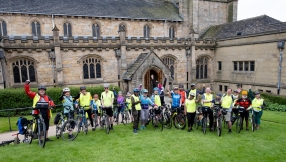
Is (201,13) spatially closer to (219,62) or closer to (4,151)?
(219,62)

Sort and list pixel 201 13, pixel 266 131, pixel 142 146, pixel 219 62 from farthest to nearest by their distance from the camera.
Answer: pixel 201 13
pixel 219 62
pixel 266 131
pixel 142 146

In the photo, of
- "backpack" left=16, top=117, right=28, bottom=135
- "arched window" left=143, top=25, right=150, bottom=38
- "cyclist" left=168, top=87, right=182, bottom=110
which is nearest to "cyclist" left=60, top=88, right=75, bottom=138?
"backpack" left=16, top=117, right=28, bottom=135

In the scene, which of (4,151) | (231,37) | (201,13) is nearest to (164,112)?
(4,151)

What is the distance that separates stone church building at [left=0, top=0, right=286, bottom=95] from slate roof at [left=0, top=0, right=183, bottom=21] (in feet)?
0.30

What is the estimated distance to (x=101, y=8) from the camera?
23141mm

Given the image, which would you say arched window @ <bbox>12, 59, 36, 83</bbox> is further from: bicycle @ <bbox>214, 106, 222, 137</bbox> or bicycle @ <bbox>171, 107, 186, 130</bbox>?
bicycle @ <bbox>214, 106, 222, 137</bbox>

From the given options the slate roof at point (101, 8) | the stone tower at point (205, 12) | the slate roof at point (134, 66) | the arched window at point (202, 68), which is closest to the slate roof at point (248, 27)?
the stone tower at point (205, 12)

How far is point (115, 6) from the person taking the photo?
2417 cm

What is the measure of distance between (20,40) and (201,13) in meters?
23.7

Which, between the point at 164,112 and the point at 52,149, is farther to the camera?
the point at 164,112

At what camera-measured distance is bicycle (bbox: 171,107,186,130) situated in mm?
8703

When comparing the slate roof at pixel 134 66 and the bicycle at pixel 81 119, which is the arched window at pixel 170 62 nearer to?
the slate roof at pixel 134 66

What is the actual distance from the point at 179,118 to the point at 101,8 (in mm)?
19306

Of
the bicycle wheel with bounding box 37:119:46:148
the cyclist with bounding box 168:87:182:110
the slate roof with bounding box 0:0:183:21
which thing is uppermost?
the slate roof with bounding box 0:0:183:21
